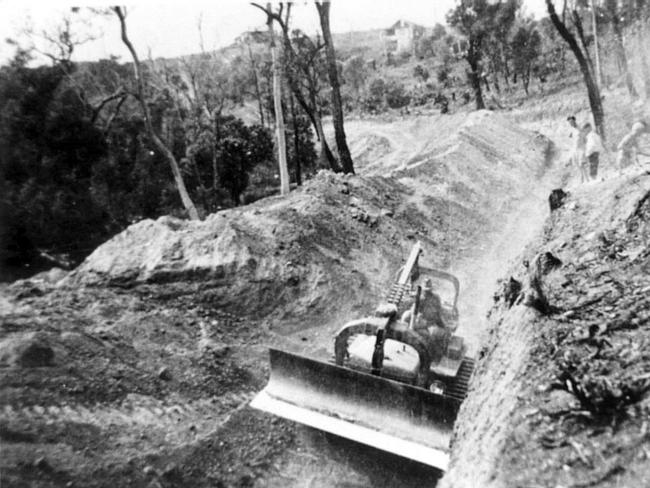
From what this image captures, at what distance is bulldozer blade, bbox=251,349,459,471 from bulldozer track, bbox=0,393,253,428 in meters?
0.92

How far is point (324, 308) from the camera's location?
9.75 metres

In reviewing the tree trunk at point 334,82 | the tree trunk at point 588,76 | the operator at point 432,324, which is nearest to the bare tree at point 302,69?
the tree trunk at point 334,82

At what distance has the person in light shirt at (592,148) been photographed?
1052 centimetres

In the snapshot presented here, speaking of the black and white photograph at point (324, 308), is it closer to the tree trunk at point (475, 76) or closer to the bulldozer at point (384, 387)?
the bulldozer at point (384, 387)

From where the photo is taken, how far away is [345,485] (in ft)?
19.5

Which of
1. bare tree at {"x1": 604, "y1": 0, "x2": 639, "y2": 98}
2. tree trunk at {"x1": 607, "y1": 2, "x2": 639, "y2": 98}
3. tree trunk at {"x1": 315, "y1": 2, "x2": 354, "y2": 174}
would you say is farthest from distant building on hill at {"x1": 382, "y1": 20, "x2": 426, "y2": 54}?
tree trunk at {"x1": 315, "y1": 2, "x2": 354, "y2": 174}

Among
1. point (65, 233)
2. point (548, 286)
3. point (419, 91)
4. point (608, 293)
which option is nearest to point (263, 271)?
point (548, 286)

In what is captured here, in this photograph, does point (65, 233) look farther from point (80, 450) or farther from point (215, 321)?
point (80, 450)

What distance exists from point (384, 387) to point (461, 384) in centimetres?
140

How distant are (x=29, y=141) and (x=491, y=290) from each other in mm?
13879

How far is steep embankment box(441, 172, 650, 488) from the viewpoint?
342 centimetres

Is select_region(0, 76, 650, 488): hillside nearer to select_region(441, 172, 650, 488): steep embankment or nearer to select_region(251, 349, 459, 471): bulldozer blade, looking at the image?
select_region(441, 172, 650, 488): steep embankment

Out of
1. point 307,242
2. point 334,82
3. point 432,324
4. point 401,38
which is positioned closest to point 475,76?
point 334,82

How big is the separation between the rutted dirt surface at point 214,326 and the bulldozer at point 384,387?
610 mm
